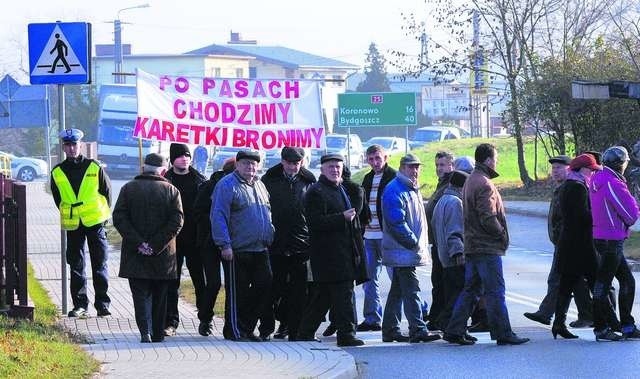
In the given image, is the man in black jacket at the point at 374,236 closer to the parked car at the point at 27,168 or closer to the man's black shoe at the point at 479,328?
the man's black shoe at the point at 479,328

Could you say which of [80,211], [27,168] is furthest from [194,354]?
[27,168]

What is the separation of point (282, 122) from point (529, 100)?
90.1 feet

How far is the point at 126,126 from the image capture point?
65.5 meters

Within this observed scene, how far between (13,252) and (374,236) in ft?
11.6

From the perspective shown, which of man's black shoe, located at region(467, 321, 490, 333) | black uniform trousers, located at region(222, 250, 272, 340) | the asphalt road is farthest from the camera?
man's black shoe, located at region(467, 321, 490, 333)

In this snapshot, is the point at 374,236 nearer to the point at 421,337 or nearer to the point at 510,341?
the point at 421,337

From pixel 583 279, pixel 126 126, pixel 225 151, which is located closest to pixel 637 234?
pixel 583 279

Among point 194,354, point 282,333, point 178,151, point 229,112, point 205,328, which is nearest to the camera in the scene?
point 194,354

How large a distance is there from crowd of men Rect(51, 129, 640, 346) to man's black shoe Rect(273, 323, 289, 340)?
1.0 inches

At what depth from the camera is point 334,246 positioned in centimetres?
1270

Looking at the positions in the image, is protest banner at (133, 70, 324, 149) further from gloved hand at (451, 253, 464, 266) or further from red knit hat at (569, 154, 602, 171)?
red knit hat at (569, 154, 602, 171)

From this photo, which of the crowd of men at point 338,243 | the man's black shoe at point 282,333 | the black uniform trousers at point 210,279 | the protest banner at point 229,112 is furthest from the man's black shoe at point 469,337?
the protest banner at point 229,112

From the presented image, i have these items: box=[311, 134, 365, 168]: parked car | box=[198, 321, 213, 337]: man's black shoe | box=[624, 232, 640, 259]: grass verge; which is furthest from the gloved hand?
box=[311, 134, 365, 168]: parked car

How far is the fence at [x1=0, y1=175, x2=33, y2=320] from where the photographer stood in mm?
13398
